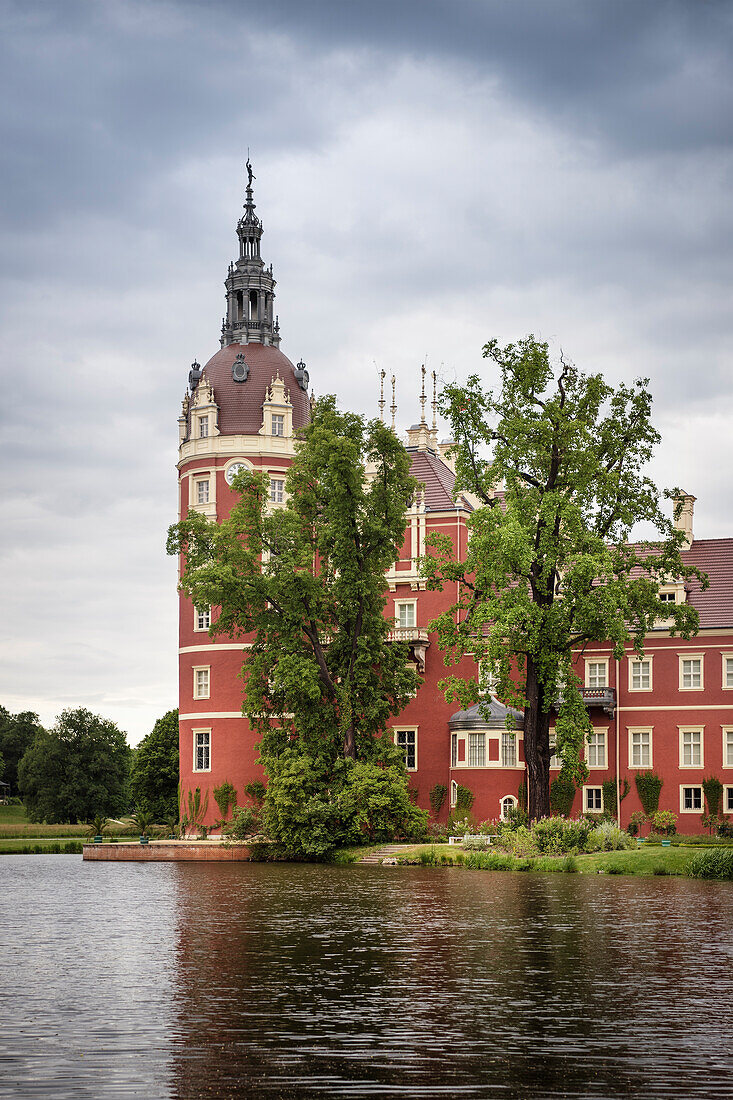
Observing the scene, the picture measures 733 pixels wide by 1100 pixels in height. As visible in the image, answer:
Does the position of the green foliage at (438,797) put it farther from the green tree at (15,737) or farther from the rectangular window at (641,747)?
the green tree at (15,737)

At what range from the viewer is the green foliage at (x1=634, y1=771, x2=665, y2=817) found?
54.5 meters

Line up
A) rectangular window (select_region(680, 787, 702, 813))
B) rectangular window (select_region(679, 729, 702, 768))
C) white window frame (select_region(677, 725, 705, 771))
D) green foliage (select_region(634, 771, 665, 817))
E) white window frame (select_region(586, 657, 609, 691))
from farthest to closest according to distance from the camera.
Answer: white window frame (select_region(586, 657, 609, 691)) → rectangular window (select_region(679, 729, 702, 768)) → white window frame (select_region(677, 725, 705, 771)) → green foliage (select_region(634, 771, 665, 817)) → rectangular window (select_region(680, 787, 702, 813))

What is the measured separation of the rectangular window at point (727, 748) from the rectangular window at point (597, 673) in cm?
576

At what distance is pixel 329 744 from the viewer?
Result: 164ft

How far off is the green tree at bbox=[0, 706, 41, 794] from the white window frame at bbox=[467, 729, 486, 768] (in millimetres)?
73842

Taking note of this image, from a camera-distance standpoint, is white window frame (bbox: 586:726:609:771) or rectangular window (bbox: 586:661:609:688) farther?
rectangular window (bbox: 586:661:609:688)

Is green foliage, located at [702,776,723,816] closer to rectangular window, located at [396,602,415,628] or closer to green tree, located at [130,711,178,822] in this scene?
rectangular window, located at [396,602,415,628]

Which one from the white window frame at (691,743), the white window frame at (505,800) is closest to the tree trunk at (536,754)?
the white window frame at (505,800)

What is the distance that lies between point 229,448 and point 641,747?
2469cm

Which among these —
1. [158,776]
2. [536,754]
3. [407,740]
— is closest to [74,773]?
[158,776]

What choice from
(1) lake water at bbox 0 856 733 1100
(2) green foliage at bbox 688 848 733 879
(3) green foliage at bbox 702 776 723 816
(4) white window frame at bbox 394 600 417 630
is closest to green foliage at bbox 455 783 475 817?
(4) white window frame at bbox 394 600 417 630

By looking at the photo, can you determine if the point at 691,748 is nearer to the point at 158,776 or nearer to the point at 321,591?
the point at 321,591

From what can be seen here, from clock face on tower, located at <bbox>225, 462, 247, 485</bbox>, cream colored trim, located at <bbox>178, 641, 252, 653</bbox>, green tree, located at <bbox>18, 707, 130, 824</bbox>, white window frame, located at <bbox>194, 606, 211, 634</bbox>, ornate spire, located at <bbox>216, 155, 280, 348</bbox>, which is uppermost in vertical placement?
ornate spire, located at <bbox>216, 155, 280, 348</bbox>

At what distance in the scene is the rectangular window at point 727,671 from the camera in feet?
180
